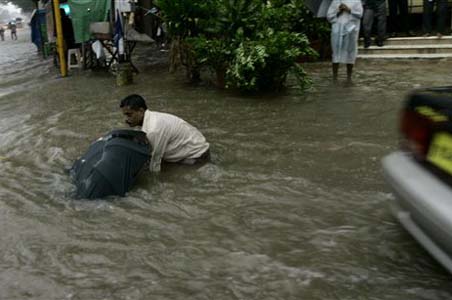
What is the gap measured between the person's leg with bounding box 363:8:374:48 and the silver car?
913 centimetres

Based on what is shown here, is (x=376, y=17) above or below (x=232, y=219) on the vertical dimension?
above

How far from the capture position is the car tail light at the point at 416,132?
278 centimetres

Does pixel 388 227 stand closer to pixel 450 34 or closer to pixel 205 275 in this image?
pixel 205 275

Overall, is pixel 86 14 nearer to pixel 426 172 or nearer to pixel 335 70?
pixel 335 70

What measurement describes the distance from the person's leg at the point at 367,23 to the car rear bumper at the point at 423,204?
364 inches

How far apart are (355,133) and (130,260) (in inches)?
146

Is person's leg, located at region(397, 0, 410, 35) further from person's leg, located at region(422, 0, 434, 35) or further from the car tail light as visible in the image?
the car tail light

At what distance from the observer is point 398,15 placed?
527 inches

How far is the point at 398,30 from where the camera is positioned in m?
13.4

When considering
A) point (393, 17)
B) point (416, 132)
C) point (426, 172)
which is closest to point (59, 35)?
point (393, 17)

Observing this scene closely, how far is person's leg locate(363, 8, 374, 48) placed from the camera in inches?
459

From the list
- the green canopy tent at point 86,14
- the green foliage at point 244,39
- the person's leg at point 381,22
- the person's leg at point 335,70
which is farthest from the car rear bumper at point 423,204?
the green canopy tent at point 86,14

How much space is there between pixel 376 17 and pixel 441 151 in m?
9.85

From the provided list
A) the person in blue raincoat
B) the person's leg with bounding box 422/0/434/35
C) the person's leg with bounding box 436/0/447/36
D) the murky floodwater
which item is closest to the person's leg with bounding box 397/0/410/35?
the person's leg with bounding box 422/0/434/35
